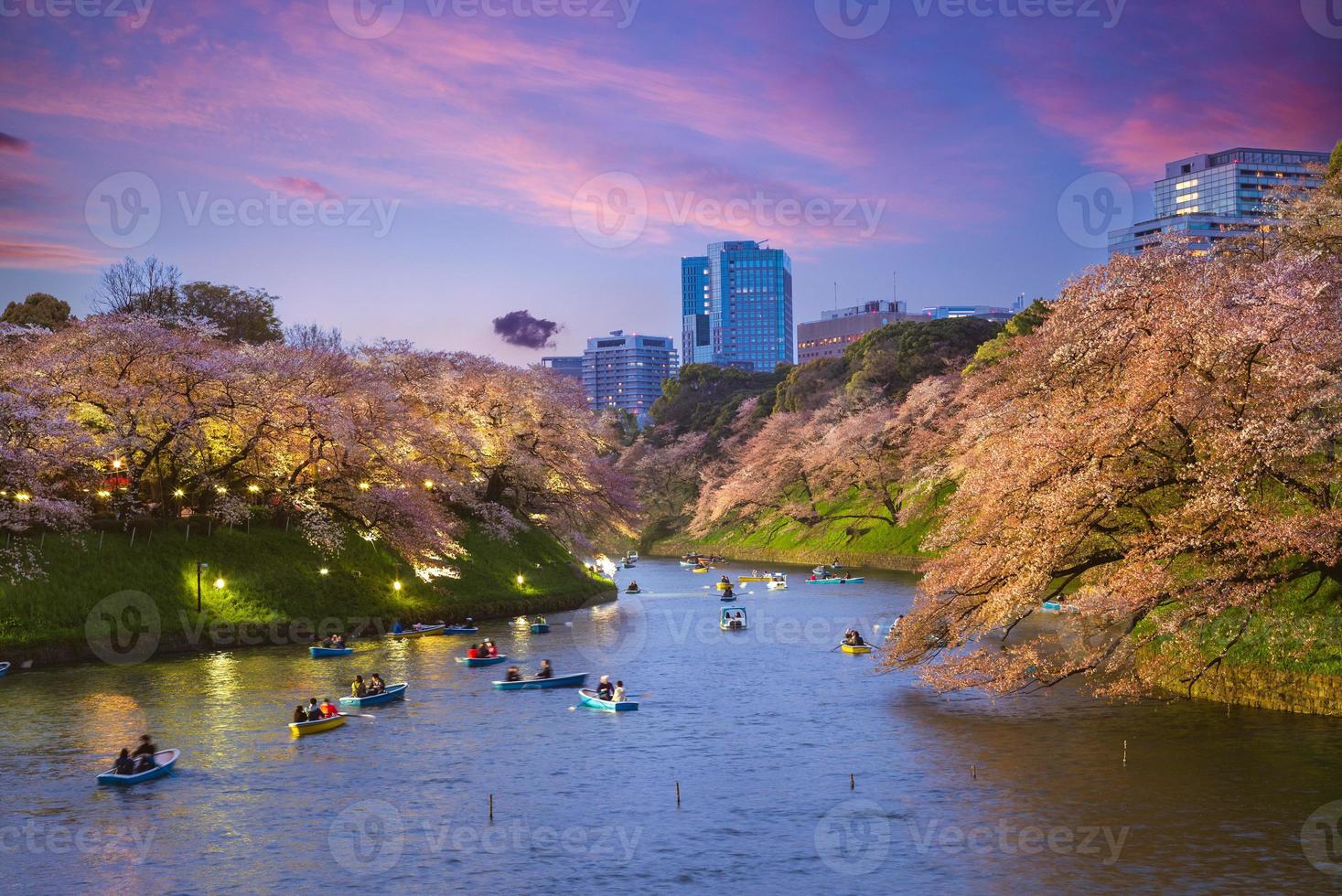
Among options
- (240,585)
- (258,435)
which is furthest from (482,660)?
(258,435)

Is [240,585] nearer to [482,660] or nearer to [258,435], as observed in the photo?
[258,435]

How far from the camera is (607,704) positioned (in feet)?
136

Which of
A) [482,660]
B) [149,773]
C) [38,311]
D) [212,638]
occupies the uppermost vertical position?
[38,311]

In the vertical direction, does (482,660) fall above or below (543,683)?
above

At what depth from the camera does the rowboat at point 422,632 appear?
61.2 meters

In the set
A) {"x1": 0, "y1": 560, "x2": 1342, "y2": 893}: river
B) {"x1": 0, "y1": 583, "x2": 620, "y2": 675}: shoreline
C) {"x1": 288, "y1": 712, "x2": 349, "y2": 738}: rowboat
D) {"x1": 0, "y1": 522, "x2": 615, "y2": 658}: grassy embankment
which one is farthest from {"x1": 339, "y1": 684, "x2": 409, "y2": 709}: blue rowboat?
{"x1": 0, "y1": 522, "x2": 615, "y2": 658}: grassy embankment

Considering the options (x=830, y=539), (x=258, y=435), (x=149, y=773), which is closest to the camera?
(x=149, y=773)

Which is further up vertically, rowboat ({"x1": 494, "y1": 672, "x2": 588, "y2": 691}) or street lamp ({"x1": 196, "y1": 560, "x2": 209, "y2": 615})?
street lamp ({"x1": 196, "y1": 560, "x2": 209, "y2": 615})

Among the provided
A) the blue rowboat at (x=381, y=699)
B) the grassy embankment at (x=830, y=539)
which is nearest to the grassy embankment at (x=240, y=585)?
the blue rowboat at (x=381, y=699)

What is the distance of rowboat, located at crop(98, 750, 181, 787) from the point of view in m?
30.8

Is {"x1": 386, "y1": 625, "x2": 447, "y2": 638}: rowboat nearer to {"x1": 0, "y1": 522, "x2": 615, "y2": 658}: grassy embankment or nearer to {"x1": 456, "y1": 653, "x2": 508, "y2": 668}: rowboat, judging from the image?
{"x1": 0, "y1": 522, "x2": 615, "y2": 658}: grassy embankment

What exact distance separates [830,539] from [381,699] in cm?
7609

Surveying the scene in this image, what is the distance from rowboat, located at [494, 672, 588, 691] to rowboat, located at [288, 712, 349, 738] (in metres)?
8.31

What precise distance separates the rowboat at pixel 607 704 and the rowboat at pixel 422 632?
21.7 m
